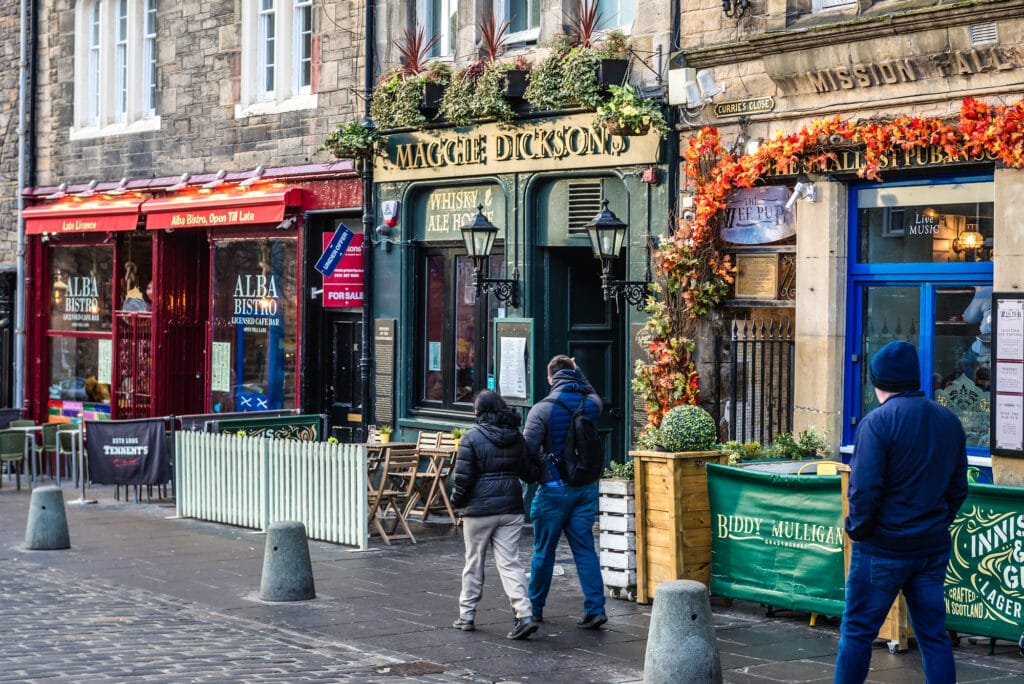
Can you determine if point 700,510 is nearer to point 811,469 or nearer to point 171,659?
point 811,469

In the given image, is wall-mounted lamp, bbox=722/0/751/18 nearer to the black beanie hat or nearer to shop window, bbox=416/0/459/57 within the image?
shop window, bbox=416/0/459/57

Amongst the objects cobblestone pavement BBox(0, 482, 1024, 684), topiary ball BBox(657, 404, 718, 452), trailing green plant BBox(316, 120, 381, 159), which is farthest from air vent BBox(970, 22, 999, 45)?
trailing green plant BBox(316, 120, 381, 159)

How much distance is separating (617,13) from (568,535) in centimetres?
711

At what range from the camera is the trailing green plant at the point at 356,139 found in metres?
18.3

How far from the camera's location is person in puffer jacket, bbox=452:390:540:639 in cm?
1036

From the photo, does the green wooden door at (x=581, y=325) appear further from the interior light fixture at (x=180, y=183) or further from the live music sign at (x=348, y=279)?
the interior light fixture at (x=180, y=183)

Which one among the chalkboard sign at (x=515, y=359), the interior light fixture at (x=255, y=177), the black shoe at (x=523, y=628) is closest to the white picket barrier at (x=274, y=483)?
the chalkboard sign at (x=515, y=359)

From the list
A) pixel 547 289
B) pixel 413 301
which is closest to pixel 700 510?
pixel 547 289

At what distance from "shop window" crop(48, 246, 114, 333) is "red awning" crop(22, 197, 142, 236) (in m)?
0.58

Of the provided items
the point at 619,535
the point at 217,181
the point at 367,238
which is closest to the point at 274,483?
the point at 367,238

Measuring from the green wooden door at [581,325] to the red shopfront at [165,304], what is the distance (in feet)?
14.0

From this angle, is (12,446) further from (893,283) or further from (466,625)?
(893,283)

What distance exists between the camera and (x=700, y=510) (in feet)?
36.7

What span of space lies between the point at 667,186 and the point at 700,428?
14.2ft
